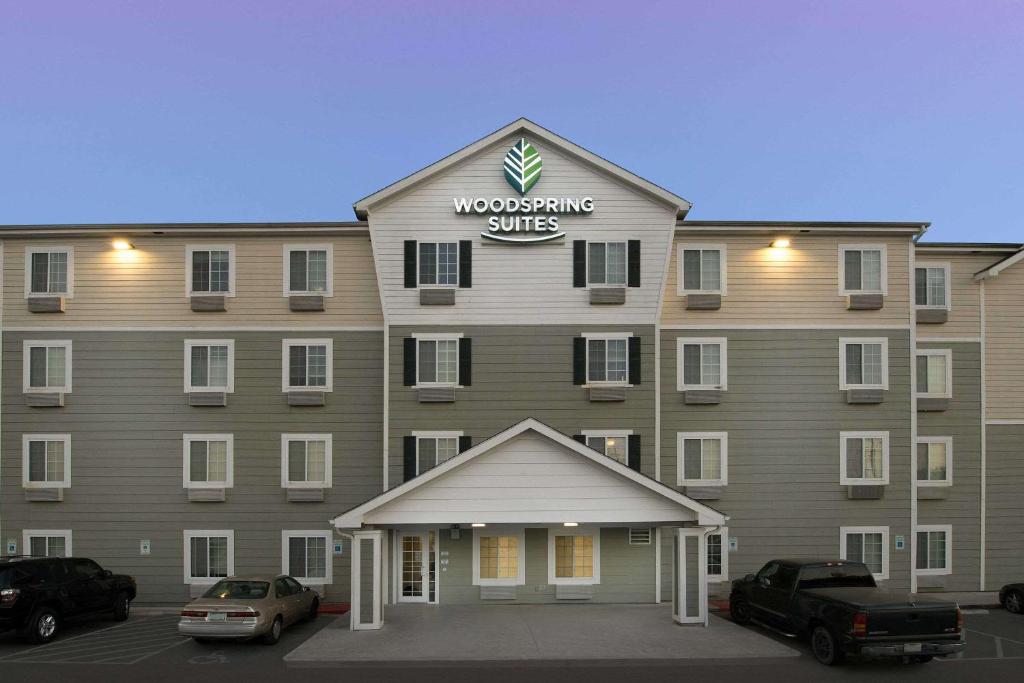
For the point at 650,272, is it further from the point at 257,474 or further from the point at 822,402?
the point at 257,474

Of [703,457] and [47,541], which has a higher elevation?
[703,457]

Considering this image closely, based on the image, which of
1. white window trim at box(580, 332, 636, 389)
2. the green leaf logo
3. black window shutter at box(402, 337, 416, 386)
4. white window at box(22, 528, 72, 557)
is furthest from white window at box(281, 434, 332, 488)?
the green leaf logo

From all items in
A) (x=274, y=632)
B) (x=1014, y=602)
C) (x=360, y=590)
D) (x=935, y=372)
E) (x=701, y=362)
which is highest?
(x=701, y=362)

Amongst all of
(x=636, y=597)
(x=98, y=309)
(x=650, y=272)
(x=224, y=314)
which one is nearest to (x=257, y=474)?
(x=224, y=314)

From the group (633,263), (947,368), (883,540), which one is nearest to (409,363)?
(633,263)

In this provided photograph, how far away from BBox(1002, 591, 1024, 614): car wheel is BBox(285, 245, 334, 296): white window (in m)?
21.1

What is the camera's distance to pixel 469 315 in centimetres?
1981

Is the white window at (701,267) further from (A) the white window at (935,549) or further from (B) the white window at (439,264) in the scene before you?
(A) the white window at (935,549)

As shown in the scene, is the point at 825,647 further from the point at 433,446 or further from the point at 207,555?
the point at 207,555

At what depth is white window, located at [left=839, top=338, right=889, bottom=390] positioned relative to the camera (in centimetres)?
2066

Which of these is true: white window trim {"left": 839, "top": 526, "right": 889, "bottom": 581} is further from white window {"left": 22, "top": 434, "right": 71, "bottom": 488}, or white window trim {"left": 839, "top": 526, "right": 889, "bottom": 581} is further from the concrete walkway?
white window {"left": 22, "top": 434, "right": 71, "bottom": 488}

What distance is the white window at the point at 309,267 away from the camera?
2058 centimetres

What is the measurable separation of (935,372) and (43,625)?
2505 cm

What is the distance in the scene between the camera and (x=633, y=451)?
64.1 feet
